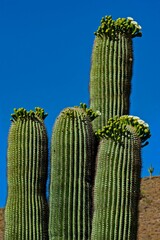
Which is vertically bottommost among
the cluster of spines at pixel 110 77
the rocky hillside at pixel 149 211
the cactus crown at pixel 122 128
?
the cactus crown at pixel 122 128

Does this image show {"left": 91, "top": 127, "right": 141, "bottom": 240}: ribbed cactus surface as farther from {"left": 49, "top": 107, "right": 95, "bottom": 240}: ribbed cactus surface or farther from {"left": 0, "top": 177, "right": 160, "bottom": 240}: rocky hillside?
{"left": 0, "top": 177, "right": 160, "bottom": 240}: rocky hillside

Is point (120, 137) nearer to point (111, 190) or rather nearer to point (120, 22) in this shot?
point (111, 190)

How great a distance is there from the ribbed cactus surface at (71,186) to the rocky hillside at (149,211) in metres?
10.6

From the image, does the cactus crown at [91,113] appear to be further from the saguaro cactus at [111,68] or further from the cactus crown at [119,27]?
the cactus crown at [119,27]

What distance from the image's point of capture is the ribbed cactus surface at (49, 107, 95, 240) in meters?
9.93

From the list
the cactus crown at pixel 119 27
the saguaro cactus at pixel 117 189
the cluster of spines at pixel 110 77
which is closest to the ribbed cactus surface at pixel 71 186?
the saguaro cactus at pixel 117 189

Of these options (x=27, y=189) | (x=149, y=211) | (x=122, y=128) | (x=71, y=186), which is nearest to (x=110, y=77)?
(x=122, y=128)

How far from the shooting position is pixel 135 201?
9852 mm

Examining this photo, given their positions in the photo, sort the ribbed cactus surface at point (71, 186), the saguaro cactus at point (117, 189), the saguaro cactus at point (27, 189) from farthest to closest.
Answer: the saguaro cactus at point (27, 189) → the ribbed cactus surface at point (71, 186) → the saguaro cactus at point (117, 189)

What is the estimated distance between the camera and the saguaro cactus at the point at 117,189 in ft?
31.9

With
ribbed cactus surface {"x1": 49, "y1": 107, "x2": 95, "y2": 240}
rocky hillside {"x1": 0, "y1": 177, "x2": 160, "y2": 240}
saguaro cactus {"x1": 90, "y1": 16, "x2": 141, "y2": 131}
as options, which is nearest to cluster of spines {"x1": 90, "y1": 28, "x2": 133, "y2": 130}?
saguaro cactus {"x1": 90, "y1": 16, "x2": 141, "y2": 131}

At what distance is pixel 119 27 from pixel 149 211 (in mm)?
12468

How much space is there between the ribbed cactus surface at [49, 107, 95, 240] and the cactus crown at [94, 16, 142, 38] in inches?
57.6

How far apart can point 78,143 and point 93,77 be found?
112 cm
